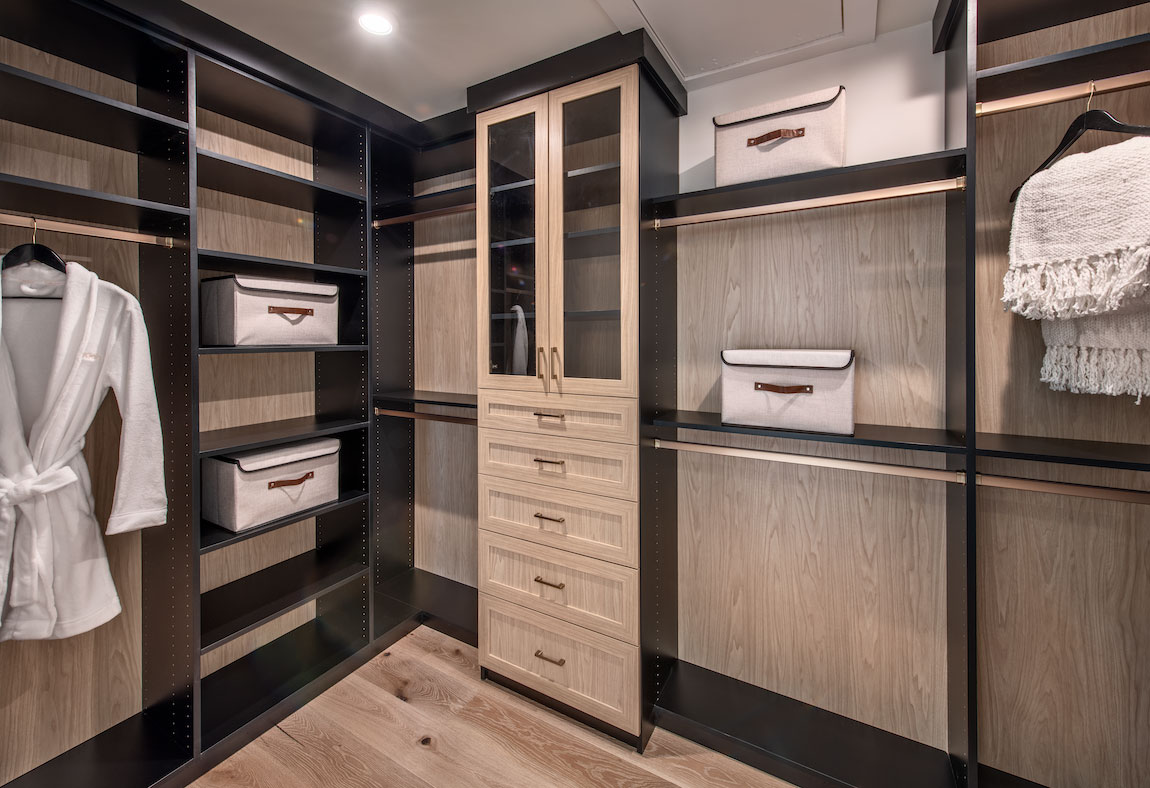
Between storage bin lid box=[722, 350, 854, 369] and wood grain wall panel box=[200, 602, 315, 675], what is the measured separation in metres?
1.99

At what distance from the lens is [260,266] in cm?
215

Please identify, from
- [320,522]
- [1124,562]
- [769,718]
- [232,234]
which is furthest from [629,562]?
[232,234]

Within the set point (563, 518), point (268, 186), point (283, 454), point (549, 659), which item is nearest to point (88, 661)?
point (283, 454)

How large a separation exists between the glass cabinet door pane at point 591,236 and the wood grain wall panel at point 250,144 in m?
1.25

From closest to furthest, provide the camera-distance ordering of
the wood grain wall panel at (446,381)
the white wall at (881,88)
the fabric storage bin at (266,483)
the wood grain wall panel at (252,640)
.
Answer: the white wall at (881,88)
the fabric storage bin at (266,483)
the wood grain wall panel at (252,640)
the wood grain wall panel at (446,381)

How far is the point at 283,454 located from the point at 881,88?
2.41 meters

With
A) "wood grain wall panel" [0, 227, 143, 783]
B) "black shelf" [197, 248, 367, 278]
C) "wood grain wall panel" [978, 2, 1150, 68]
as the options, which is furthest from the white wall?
"wood grain wall panel" [0, 227, 143, 783]

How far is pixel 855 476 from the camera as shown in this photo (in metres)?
1.76

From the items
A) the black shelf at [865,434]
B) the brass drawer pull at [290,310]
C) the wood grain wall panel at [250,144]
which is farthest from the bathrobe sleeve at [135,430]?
the black shelf at [865,434]

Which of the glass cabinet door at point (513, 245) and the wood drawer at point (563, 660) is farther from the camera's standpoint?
the glass cabinet door at point (513, 245)

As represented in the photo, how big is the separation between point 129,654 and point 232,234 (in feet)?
5.23

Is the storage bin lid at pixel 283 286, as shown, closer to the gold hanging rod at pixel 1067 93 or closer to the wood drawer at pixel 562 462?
the wood drawer at pixel 562 462

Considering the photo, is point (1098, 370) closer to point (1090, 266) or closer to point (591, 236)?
point (1090, 266)

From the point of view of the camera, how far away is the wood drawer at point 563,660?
5.87 feet
